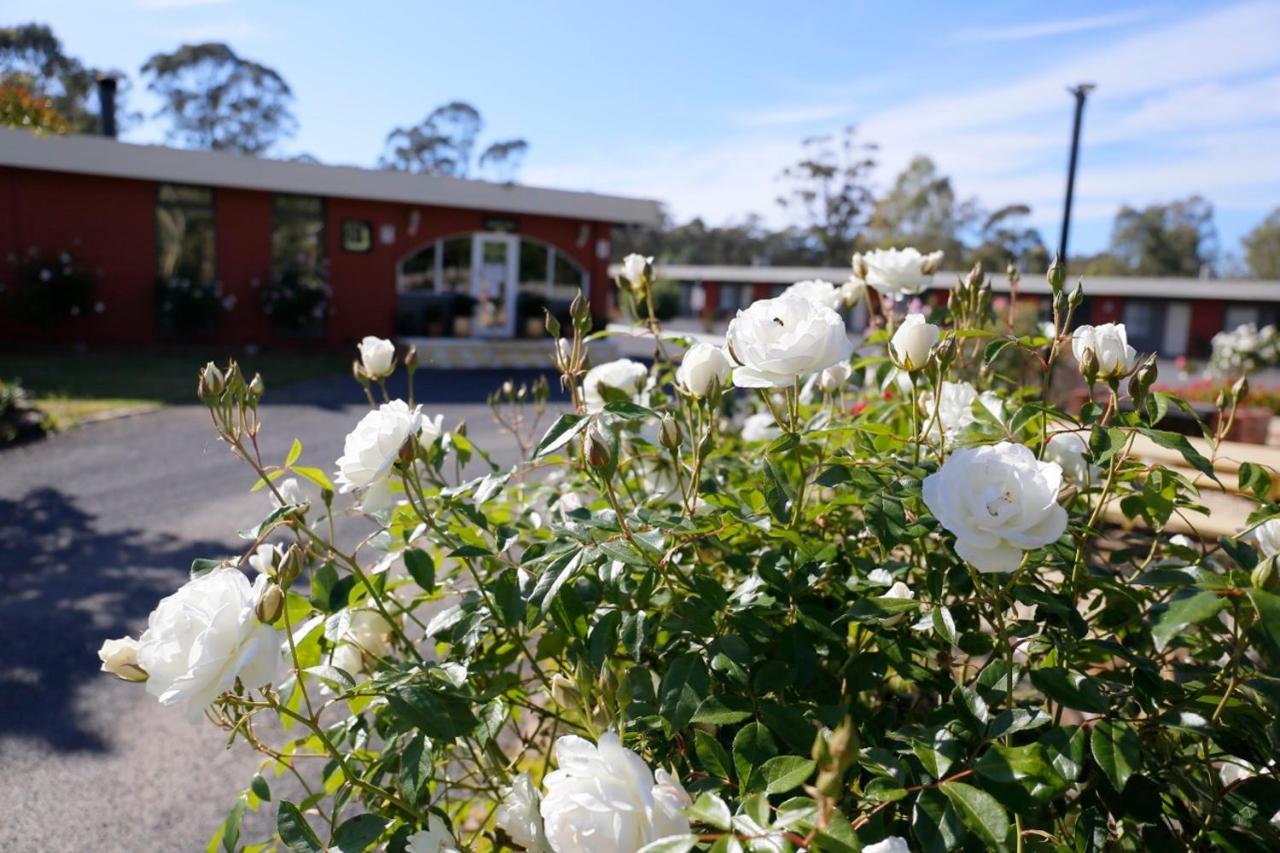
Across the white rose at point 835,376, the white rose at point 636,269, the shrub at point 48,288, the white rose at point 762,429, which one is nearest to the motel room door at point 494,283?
the shrub at point 48,288

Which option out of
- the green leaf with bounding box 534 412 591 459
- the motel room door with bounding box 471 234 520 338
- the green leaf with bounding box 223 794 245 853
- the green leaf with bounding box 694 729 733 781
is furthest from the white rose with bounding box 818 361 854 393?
the motel room door with bounding box 471 234 520 338

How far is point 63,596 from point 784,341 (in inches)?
198

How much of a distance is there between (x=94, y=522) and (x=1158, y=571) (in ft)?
22.5

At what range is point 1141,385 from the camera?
4.43 ft

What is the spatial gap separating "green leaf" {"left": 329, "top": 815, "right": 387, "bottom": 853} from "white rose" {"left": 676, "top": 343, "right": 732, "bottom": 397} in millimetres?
720

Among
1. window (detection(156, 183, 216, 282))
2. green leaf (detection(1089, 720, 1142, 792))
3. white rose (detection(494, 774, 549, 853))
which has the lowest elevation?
white rose (detection(494, 774, 549, 853))

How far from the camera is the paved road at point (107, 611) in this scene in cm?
308

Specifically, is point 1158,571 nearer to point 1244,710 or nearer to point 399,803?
point 1244,710

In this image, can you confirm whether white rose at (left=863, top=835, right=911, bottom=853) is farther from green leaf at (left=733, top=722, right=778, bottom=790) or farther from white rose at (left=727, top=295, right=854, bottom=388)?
white rose at (left=727, top=295, right=854, bottom=388)

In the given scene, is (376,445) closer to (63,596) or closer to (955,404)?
(955,404)

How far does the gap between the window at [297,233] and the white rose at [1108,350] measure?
54.1 ft

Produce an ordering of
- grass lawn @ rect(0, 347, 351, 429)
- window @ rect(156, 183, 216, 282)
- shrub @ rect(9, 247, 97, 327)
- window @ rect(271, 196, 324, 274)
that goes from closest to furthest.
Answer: grass lawn @ rect(0, 347, 351, 429) → shrub @ rect(9, 247, 97, 327) → window @ rect(156, 183, 216, 282) → window @ rect(271, 196, 324, 274)

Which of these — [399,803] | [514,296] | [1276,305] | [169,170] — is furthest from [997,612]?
[1276,305]

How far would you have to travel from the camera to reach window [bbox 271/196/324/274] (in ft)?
53.6
